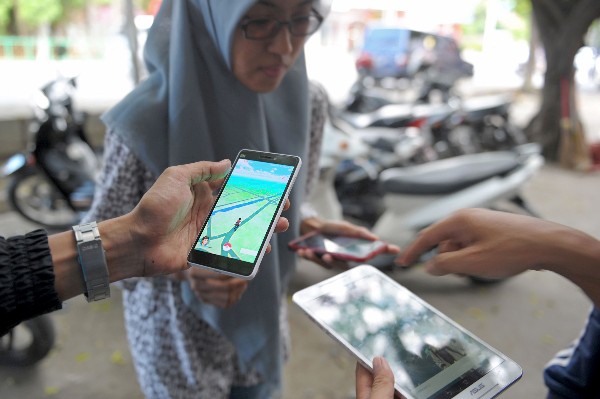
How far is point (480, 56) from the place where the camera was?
41.4 feet

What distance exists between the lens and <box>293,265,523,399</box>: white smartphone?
0.60 m

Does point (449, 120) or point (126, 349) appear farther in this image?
point (449, 120)

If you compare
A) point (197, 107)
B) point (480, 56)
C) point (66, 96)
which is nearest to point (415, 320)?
point (197, 107)

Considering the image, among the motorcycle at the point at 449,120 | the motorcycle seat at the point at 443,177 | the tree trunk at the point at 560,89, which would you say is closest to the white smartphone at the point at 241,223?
the motorcycle seat at the point at 443,177

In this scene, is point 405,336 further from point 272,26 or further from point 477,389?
point 272,26

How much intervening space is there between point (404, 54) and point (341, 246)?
9021 millimetres

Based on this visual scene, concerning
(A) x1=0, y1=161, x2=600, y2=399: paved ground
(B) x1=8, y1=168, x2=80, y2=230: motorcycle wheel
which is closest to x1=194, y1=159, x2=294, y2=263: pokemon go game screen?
(A) x1=0, y1=161, x2=600, y2=399: paved ground

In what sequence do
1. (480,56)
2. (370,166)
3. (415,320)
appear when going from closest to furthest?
(415,320) < (370,166) < (480,56)

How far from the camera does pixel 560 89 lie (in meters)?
5.18

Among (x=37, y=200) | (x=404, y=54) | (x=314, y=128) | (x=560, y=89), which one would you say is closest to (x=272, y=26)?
(x=314, y=128)

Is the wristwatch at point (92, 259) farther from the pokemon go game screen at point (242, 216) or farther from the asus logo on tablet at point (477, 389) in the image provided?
the asus logo on tablet at point (477, 389)

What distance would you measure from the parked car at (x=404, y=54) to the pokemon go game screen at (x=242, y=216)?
8568mm

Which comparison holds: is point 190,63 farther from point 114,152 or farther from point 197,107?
point 114,152

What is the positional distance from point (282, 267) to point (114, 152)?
43 centimetres
